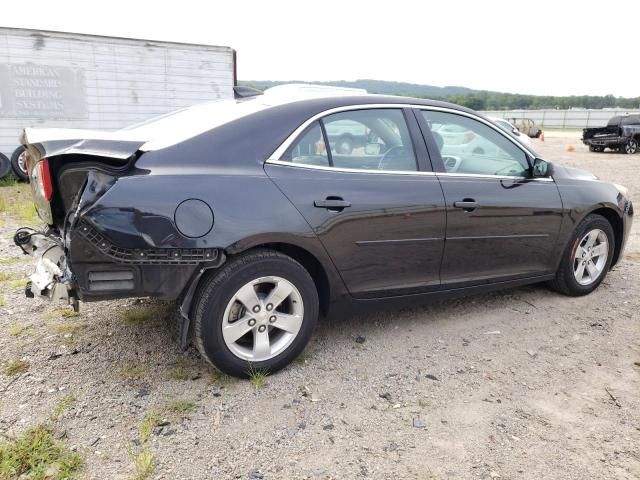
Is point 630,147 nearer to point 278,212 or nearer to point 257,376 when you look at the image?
point 278,212

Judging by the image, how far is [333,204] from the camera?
2.93 metres

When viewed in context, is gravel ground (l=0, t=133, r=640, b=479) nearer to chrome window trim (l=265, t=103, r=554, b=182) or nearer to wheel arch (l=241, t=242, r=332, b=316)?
wheel arch (l=241, t=242, r=332, b=316)

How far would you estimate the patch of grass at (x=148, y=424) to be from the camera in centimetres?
243

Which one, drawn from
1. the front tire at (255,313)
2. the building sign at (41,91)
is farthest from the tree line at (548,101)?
the front tire at (255,313)

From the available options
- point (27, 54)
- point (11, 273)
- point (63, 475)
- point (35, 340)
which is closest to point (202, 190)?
point (63, 475)

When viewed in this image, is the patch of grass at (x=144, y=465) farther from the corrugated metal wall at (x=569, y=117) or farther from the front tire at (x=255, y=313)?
the corrugated metal wall at (x=569, y=117)

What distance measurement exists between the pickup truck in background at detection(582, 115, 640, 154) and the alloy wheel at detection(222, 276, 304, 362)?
21.3 m

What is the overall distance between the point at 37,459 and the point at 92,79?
9.61m

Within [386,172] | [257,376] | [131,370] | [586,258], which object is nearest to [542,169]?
[586,258]

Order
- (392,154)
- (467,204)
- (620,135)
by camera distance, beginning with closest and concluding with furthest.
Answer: (392,154)
(467,204)
(620,135)

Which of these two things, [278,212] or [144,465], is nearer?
[144,465]

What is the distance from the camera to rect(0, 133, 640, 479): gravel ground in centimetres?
233

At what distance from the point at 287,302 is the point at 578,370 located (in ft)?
5.92

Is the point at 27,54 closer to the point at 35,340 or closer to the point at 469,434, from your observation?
the point at 35,340
